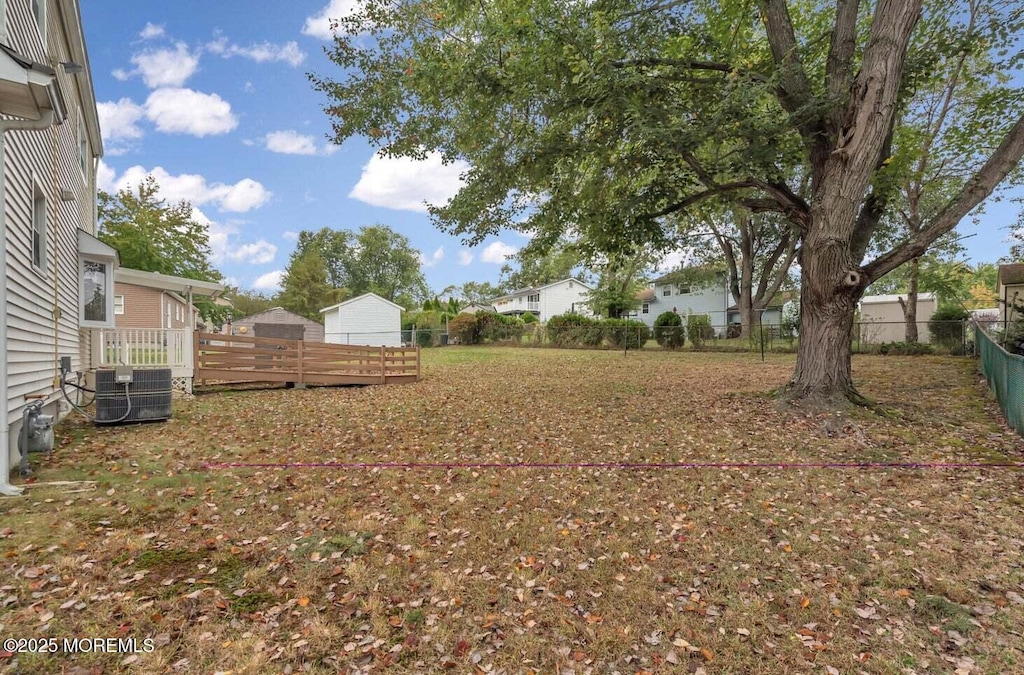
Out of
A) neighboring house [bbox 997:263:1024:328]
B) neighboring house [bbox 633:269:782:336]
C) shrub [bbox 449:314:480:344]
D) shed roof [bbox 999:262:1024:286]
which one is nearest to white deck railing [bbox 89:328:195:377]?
shrub [bbox 449:314:480:344]

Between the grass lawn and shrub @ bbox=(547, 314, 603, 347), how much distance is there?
19.6 m

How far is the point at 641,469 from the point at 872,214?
6475 mm

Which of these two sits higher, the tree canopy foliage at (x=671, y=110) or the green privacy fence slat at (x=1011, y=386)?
the tree canopy foliage at (x=671, y=110)

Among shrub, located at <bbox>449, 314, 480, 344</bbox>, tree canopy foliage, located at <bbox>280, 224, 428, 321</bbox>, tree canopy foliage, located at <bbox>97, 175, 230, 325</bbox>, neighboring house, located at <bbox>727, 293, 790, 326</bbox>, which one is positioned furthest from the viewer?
tree canopy foliage, located at <bbox>280, 224, 428, 321</bbox>

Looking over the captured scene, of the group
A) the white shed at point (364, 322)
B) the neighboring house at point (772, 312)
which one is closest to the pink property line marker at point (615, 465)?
the white shed at point (364, 322)

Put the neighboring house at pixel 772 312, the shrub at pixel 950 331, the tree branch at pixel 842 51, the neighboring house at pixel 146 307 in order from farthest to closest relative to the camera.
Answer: the neighboring house at pixel 772 312
the neighboring house at pixel 146 307
the shrub at pixel 950 331
the tree branch at pixel 842 51

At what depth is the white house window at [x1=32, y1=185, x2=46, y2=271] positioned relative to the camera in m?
6.17

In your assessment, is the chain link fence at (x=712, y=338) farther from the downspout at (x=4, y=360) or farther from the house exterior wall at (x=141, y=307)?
the downspout at (x=4, y=360)

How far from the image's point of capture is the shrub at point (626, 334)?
24.4m

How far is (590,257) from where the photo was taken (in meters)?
9.52

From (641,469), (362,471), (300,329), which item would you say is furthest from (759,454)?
(300,329)

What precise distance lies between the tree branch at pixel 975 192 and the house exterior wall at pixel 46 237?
10.5 metres

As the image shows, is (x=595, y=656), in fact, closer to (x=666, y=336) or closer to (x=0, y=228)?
(x=0, y=228)

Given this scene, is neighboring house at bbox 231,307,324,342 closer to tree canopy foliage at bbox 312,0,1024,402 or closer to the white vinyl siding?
tree canopy foliage at bbox 312,0,1024,402
